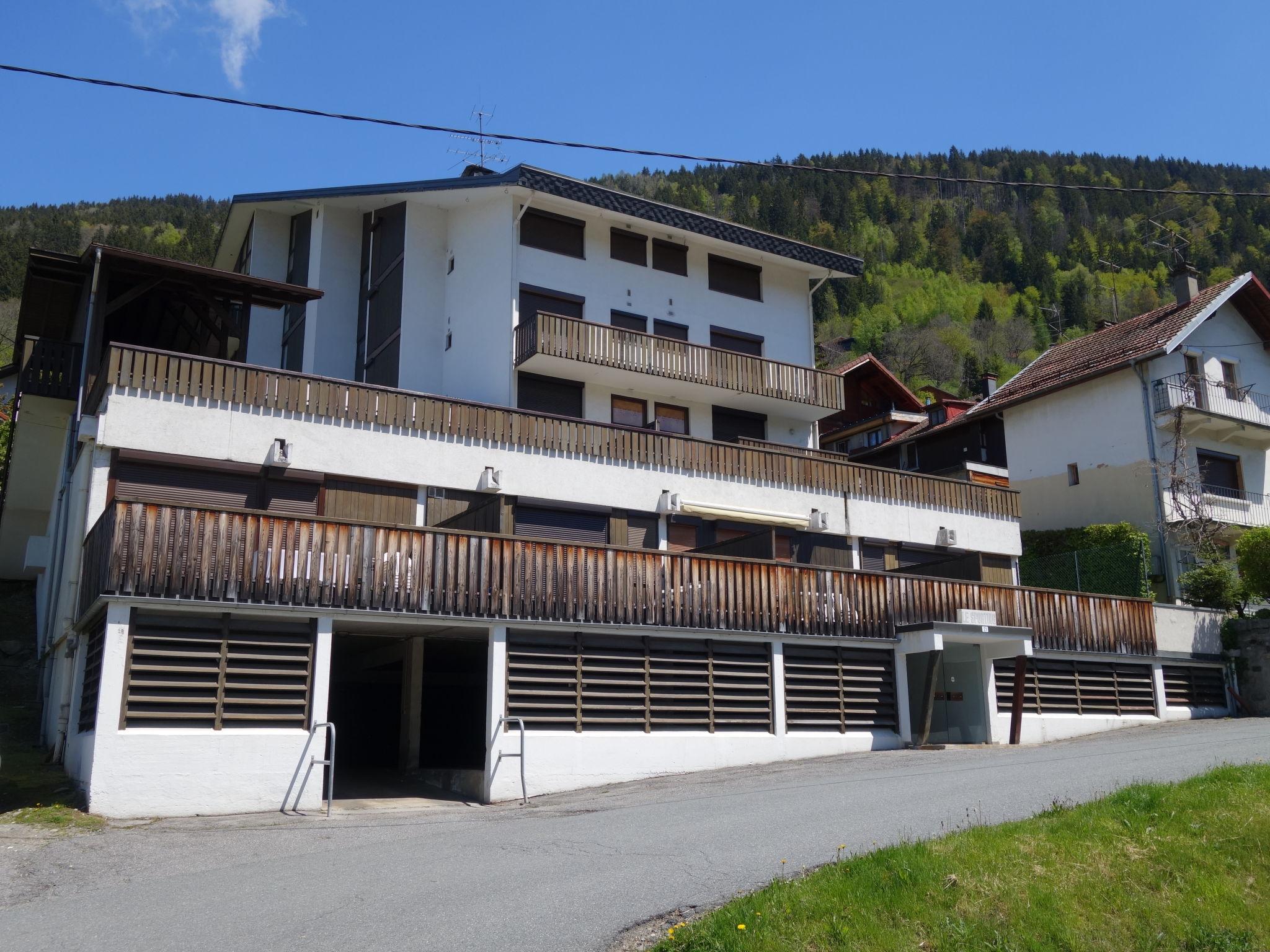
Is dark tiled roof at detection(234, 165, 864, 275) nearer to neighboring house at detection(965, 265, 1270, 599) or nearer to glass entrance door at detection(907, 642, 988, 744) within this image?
neighboring house at detection(965, 265, 1270, 599)

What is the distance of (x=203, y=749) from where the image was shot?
1623 centimetres

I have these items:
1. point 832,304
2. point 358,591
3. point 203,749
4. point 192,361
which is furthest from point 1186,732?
point 832,304

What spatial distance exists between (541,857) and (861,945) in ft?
12.8

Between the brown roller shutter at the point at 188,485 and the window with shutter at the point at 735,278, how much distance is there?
15.2 meters

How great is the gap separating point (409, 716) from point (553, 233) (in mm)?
12790

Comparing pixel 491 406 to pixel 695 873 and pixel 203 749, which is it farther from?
A: pixel 695 873

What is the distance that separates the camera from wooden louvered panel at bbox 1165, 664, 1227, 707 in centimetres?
2833

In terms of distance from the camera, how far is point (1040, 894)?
9.72m

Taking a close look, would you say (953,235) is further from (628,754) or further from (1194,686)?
(628,754)

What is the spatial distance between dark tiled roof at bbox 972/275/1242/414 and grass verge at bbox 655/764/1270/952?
2824 cm

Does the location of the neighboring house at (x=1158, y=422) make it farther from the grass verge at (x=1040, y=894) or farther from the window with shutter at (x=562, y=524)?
the grass verge at (x=1040, y=894)

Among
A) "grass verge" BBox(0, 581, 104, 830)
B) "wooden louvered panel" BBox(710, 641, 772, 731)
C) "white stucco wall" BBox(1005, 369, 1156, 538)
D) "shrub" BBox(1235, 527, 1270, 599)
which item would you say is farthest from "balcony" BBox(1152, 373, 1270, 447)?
"grass verge" BBox(0, 581, 104, 830)

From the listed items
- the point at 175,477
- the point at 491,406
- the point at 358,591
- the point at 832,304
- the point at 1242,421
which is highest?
the point at 832,304

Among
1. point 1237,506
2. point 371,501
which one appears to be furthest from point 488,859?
point 1237,506
